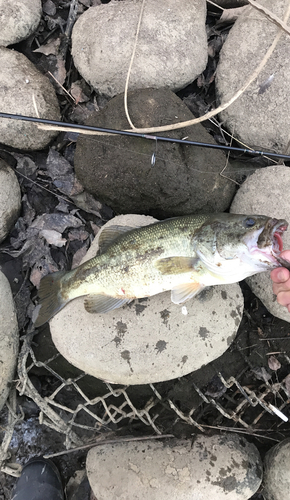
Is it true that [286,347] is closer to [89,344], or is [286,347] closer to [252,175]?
[252,175]

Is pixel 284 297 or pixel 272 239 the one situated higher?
pixel 272 239

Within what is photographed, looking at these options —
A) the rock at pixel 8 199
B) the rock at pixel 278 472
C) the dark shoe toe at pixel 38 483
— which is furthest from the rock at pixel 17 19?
the rock at pixel 278 472

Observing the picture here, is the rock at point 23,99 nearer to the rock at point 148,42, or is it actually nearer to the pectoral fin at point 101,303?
the rock at point 148,42

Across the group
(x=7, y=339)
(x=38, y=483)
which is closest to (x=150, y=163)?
(x=7, y=339)

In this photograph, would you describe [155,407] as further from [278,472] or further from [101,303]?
[101,303]

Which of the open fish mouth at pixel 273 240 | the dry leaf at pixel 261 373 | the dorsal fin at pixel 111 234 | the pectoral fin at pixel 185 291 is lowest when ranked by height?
the dry leaf at pixel 261 373

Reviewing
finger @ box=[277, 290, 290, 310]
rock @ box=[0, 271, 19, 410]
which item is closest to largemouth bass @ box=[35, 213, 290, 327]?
finger @ box=[277, 290, 290, 310]

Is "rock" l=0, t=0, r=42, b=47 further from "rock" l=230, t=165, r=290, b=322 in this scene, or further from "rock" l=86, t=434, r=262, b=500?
"rock" l=86, t=434, r=262, b=500
